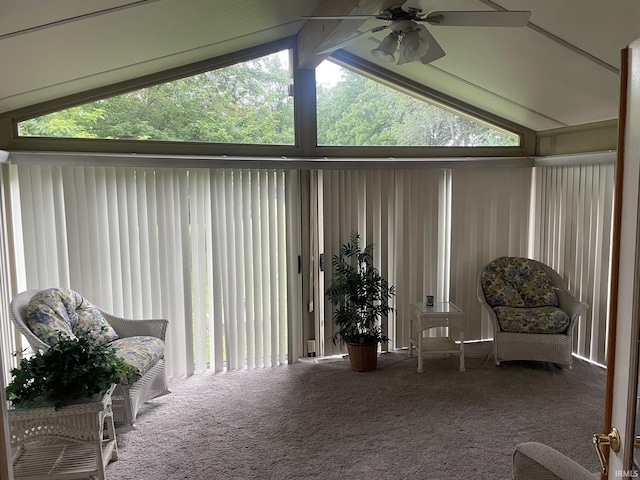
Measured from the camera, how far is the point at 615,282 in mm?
1342

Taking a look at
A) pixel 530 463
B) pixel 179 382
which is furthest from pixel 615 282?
pixel 179 382

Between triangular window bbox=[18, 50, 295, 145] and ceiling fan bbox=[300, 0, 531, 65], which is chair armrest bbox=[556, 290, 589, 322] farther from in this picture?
triangular window bbox=[18, 50, 295, 145]

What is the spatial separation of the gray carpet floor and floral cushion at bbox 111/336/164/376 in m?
Result: 0.49

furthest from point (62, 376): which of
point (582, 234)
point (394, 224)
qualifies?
point (582, 234)

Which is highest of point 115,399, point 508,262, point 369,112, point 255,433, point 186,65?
point 186,65

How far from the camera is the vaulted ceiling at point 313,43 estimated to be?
9.12 ft

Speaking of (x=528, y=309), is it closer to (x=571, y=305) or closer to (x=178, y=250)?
(x=571, y=305)

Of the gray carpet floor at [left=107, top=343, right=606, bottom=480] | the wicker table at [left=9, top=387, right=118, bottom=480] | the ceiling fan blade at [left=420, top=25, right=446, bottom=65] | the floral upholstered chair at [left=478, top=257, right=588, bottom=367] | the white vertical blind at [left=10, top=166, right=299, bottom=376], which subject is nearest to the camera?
the wicker table at [left=9, top=387, right=118, bottom=480]

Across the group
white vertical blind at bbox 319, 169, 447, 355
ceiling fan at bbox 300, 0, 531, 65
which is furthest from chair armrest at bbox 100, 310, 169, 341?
ceiling fan at bbox 300, 0, 531, 65

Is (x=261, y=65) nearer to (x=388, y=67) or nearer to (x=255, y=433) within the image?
(x=388, y=67)

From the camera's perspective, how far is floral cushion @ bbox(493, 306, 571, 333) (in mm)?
4340

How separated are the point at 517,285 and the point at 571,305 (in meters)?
0.54

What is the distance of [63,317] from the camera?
11.2 ft

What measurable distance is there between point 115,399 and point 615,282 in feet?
10.0
